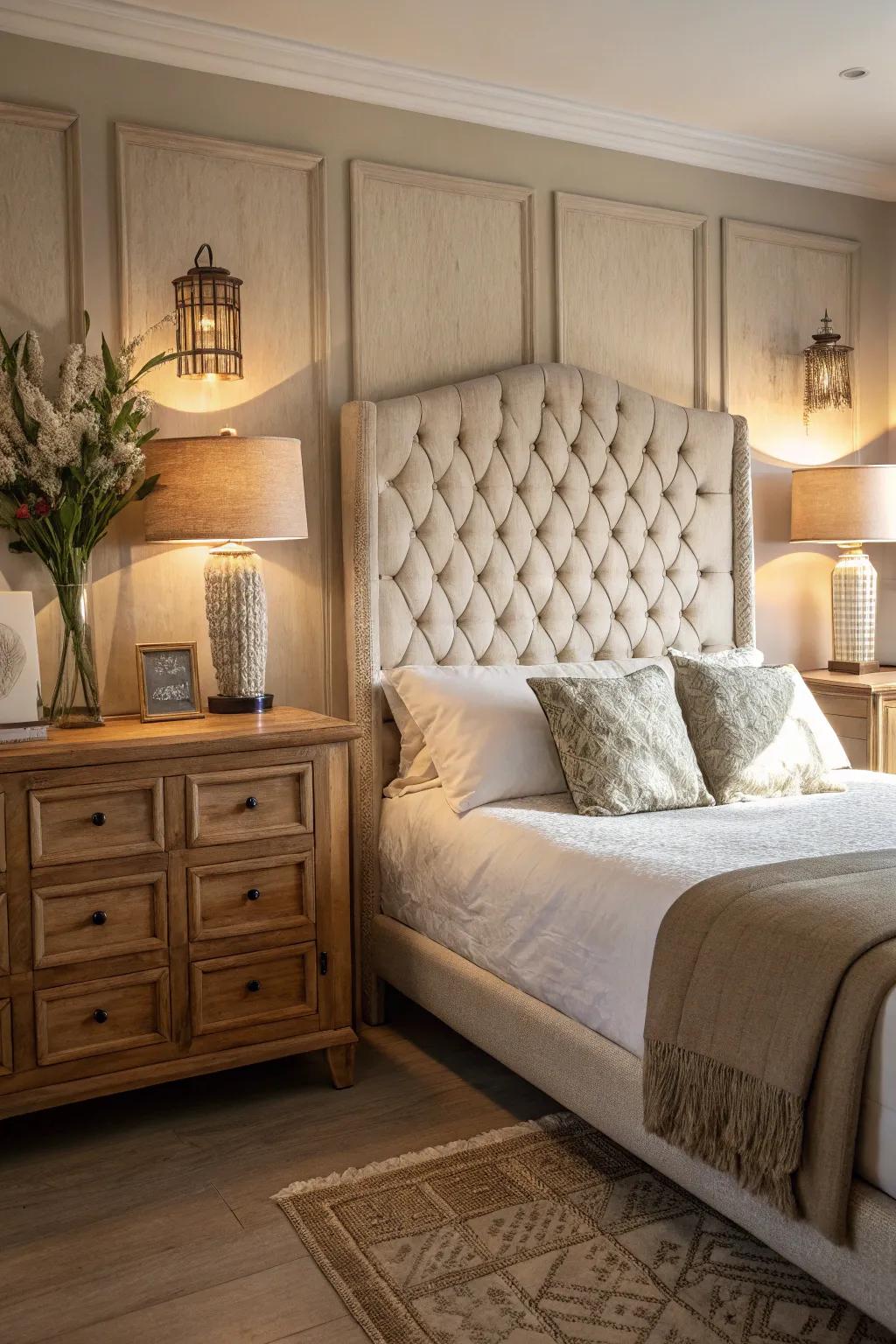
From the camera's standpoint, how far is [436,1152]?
260cm

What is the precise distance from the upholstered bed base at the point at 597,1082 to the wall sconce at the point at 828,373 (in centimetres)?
243

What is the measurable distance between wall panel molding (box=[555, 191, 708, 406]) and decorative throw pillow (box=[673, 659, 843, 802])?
1.19 m

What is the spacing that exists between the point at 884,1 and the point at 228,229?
1810 mm

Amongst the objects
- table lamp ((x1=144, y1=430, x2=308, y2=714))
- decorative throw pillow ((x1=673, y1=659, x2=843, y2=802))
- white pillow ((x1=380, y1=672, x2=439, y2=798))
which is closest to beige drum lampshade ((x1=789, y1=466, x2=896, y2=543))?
decorative throw pillow ((x1=673, y1=659, x2=843, y2=802))

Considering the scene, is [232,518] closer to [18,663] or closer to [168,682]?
[168,682]

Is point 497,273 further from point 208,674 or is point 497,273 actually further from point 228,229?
point 208,674

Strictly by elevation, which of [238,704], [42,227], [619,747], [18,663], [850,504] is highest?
[42,227]

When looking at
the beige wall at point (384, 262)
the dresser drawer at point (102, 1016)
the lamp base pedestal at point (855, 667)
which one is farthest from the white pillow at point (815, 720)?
the dresser drawer at point (102, 1016)

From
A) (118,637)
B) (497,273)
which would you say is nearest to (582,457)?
(497,273)

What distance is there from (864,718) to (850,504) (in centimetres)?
73

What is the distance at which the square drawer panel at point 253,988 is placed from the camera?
110 inches

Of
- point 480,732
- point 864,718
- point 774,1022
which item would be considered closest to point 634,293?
point 864,718

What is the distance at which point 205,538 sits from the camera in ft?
9.78

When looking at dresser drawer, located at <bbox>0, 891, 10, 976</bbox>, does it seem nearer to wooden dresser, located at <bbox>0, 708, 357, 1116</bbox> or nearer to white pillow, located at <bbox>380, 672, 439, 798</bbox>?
wooden dresser, located at <bbox>0, 708, 357, 1116</bbox>
